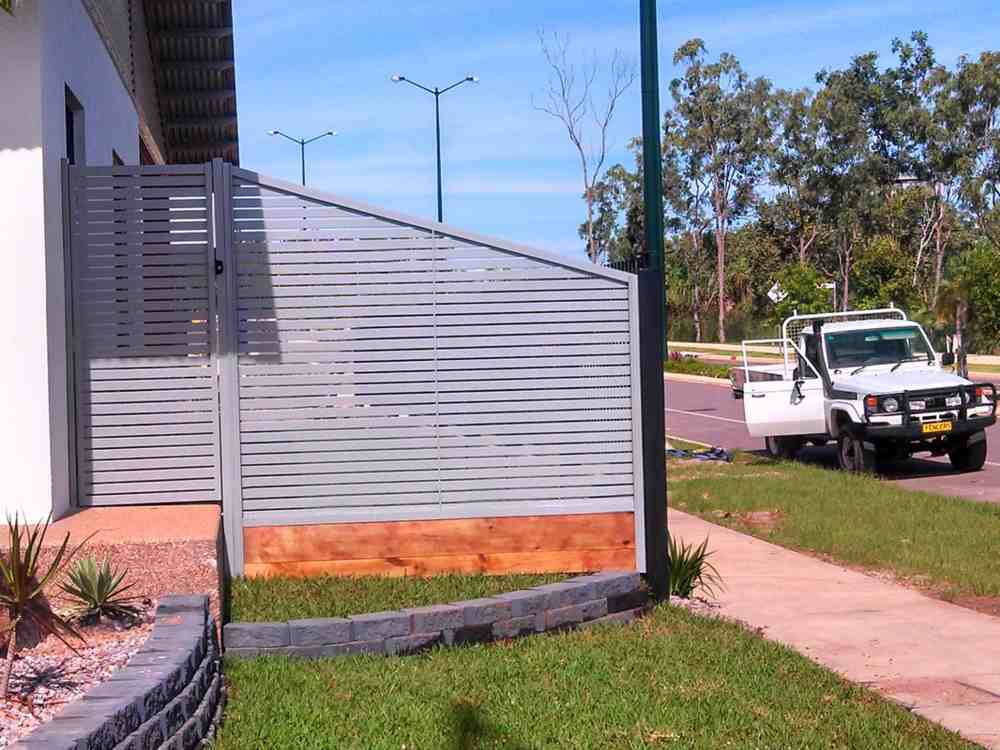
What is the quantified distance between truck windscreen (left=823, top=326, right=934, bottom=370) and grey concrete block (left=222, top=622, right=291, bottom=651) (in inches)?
466

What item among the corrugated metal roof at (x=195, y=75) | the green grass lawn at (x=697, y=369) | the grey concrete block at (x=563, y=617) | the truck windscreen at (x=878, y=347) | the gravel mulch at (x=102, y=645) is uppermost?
the corrugated metal roof at (x=195, y=75)

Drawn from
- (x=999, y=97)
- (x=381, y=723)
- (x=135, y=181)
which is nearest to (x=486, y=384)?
(x=135, y=181)

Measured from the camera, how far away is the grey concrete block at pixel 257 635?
645 centimetres

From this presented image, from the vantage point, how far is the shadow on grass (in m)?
5.21

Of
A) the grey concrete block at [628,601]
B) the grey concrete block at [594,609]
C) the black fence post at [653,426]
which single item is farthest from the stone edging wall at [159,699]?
the black fence post at [653,426]

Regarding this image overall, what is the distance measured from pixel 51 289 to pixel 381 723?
11.2ft

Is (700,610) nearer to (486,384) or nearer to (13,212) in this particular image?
(486,384)

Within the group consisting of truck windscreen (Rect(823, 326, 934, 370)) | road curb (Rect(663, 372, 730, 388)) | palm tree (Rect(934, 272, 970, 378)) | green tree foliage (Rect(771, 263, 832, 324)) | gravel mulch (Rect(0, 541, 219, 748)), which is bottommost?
gravel mulch (Rect(0, 541, 219, 748))

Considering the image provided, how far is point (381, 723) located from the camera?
5.46 meters

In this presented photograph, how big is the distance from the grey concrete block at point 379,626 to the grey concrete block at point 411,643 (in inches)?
1.1

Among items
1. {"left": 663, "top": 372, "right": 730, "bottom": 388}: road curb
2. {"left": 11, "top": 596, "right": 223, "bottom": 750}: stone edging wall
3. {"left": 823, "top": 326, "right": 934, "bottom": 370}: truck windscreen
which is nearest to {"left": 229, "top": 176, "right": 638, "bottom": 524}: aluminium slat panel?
{"left": 11, "top": 596, "right": 223, "bottom": 750}: stone edging wall

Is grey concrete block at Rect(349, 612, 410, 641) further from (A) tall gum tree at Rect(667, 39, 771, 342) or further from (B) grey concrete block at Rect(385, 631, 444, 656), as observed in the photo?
(A) tall gum tree at Rect(667, 39, 771, 342)

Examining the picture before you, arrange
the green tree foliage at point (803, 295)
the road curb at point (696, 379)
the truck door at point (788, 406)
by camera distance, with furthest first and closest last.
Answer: the green tree foliage at point (803, 295), the road curb at point (696, 379), the truck door at point (788, 406)

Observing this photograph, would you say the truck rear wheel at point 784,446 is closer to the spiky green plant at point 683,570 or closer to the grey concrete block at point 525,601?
the spiky green plant at point 683,570
